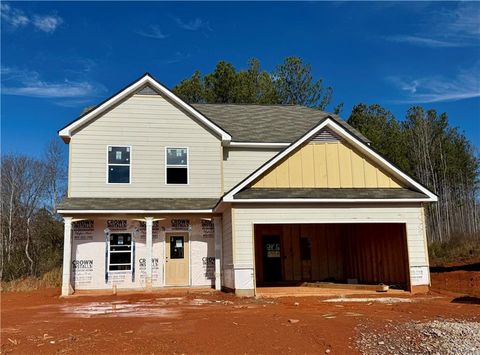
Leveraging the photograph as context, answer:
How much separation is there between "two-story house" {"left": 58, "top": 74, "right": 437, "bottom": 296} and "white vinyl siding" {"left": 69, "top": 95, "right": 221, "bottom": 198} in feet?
0.13

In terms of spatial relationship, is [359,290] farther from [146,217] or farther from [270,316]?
[146,217]

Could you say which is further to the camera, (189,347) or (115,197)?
(115,197)

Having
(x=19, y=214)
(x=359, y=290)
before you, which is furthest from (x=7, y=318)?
(x=19, y=214)

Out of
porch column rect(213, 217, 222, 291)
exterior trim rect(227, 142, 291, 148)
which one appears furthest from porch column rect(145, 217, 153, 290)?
exterior trim rect(227, 142, 291, 148)

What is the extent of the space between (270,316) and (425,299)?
18.8 ft

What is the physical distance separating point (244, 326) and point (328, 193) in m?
7.34

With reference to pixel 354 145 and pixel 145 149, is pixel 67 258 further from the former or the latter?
pixel 354 145

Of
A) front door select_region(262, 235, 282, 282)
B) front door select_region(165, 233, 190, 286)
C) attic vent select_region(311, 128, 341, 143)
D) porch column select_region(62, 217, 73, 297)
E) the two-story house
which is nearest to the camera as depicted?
the two-story house

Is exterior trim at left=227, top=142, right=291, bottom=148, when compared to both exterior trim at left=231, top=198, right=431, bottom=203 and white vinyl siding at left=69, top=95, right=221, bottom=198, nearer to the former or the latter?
white vinyl siding at left=69, top=95, right=221, bottom=198

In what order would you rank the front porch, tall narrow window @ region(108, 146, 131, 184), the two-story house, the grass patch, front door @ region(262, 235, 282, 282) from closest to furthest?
the two-story house
the front porch
tall narrow window @ region(108, 146, 131, 184)
the grass patch
front door @ region(262, 235, 282, 282)

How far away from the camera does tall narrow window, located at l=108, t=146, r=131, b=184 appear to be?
18.6m

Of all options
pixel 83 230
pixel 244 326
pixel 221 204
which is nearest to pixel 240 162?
pixel 221 204

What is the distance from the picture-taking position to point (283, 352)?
7.75m

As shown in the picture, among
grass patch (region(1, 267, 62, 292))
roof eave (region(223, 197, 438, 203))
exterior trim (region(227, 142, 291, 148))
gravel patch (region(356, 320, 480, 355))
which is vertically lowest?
gravel patch (region(356, 320, 480, 355))
